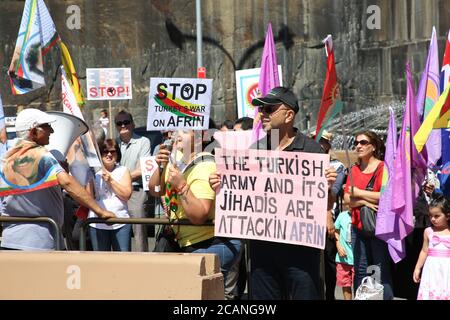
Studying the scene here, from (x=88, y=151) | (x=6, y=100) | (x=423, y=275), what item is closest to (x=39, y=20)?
(x=88, y=151)

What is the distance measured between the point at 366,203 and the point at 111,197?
2.29m

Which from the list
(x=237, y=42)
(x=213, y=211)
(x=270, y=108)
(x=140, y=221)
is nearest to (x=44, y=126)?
(x=140, y=221)

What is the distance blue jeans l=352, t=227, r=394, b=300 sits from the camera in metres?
8.42

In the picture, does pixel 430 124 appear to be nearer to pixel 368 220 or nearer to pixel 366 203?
pixel 366 203

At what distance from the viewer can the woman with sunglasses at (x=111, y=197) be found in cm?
898

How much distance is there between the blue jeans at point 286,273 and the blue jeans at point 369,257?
1651mm

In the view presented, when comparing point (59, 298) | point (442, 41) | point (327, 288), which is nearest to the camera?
point (59, 298)

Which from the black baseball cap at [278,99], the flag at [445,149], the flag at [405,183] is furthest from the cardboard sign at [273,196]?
the flag at [445,149]

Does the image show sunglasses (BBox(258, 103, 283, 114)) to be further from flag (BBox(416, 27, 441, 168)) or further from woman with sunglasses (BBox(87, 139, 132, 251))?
flag (BBox(416, 27, 441, 168))

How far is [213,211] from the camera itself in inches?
292

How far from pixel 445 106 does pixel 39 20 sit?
187 inches

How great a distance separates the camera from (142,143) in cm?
1169

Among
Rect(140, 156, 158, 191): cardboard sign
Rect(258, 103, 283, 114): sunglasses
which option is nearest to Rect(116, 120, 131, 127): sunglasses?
Rect(140, 156, 158, 191): cardboard sign
